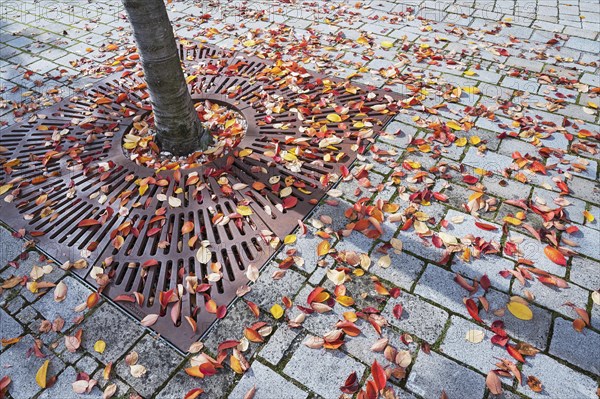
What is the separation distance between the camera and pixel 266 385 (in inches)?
72.3

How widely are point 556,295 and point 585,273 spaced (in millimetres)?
272

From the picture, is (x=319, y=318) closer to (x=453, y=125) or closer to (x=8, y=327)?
(x=8, y=327)

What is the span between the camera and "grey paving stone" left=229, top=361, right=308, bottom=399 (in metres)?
1.81

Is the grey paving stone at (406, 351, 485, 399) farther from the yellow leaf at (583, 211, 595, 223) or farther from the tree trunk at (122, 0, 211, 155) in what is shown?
the tree trunk at (122, 0, 211, 155)

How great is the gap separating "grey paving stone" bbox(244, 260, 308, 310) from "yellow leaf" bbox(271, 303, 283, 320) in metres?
0.03

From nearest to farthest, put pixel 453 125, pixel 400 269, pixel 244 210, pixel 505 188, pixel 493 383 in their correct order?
pixel 493 383, pixel 400 269, pixel 244 210, pixel 505 188, pixel 453 125

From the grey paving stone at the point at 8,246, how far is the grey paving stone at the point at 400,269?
2.23 metres

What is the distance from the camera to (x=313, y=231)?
2.54m

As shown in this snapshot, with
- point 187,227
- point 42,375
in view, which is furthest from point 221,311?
point 42,375

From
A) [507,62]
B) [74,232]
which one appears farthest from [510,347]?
[507,62]

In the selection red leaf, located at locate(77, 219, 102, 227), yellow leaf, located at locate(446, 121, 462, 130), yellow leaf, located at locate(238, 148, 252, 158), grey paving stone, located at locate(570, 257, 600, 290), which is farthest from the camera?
yellow leaf, located at locate(446, 121, 462, 130)

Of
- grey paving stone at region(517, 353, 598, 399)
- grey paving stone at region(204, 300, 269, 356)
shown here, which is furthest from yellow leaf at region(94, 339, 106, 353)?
grey paving stone at region(517, 353, 598, 399)

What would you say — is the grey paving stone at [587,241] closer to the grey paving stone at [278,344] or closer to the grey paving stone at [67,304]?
the grey paving stone at [278,344]

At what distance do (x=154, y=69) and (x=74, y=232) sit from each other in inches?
49.2
